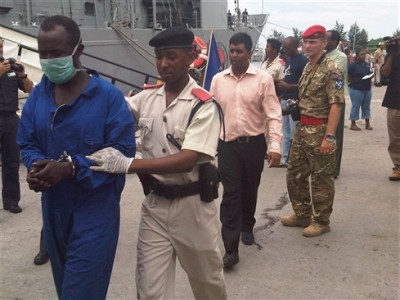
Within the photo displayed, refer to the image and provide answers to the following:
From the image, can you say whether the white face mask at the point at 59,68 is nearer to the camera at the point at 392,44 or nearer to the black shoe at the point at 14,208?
the black shoe at the point at 14,208

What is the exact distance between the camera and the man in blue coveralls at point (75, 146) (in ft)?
6.48

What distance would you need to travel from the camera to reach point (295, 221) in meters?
4.51

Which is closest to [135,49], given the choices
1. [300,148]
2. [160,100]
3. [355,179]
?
[355,179]

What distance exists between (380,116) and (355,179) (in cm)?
633

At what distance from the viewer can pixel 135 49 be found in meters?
12.7

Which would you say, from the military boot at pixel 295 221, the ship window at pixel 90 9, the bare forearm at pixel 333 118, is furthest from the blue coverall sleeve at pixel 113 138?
the ship window at pixel 90 9

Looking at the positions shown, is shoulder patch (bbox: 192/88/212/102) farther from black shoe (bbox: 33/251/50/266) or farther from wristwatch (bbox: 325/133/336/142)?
black shoe (bbox: 33/251/50/266)

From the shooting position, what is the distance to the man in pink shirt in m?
3.60

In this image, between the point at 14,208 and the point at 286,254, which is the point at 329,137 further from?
the point at 14,208

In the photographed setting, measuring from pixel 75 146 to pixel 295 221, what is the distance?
9.95 feet

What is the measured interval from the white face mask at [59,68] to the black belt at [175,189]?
2.30 feet

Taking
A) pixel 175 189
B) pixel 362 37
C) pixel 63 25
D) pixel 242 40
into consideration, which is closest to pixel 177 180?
pixel 175 189

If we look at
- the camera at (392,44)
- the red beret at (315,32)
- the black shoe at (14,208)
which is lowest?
the black shoe at (14,208)

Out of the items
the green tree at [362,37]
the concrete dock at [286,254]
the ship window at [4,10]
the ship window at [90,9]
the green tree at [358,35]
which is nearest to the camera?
the concrete dock at [286,254]
